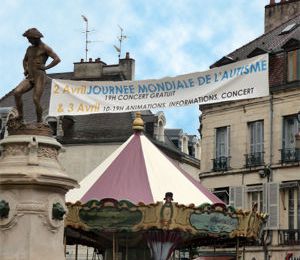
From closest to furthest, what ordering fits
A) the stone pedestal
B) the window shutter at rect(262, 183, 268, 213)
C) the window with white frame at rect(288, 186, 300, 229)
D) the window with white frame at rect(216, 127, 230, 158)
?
the stone pedestal → the window with white frame at rect(288, 186, 300, 229) → the window shutter at rect(262, 183, 268, 213) → the window with white frame at rect(216, 127, 230, 158)

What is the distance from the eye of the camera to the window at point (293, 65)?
3938 centimetres

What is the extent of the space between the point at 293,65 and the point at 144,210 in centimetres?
1868

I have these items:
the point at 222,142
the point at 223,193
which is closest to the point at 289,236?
the point at 223,193

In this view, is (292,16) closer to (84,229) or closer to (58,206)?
(84,229)

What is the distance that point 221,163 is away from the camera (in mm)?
41781

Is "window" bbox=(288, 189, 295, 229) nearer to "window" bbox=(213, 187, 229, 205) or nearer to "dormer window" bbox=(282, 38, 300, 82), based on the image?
"window" bbox=(213, 187, 229, 205)

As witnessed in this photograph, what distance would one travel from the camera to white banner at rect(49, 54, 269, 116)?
75.4 ft

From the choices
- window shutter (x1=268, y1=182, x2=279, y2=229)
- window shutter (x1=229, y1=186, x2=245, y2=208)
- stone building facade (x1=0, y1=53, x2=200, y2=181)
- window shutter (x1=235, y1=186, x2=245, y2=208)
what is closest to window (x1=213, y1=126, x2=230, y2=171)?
window shutter (x1=229, y1=186, x2=245, y2=208)

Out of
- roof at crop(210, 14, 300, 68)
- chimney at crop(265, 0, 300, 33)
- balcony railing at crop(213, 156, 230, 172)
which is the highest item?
chimney at crop(265, 0, 300, 33)

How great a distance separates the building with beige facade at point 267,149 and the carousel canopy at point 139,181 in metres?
13.4

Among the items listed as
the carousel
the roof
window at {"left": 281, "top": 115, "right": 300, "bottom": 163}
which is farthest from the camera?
the roof

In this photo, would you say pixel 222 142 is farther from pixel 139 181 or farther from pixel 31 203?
pixel 31 203

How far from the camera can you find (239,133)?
4131cm

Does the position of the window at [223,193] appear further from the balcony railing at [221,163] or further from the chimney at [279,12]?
the chimney at [279,12]
